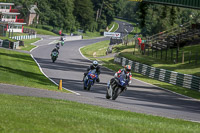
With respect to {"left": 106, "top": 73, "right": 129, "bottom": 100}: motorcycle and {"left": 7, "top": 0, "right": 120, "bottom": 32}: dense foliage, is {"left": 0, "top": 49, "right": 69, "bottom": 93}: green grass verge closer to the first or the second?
{"left": 106, "top": 73, "right": 129, "bottom": 100}: motorcycle

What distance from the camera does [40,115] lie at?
11445mm

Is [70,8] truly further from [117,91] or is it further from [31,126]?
[31,126]

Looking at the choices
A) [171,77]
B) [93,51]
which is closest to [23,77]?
[171,77]

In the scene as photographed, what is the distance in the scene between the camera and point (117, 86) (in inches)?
814

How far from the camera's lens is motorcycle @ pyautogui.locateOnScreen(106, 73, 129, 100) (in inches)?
797

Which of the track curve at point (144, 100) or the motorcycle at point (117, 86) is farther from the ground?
the motorcycle at point (117, 86)

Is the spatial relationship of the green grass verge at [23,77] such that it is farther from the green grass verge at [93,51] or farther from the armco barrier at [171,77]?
the green grass verge at [93,51]

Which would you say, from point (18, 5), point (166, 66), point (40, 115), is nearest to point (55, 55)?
point (166, 66)

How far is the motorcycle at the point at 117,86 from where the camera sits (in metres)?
20.2

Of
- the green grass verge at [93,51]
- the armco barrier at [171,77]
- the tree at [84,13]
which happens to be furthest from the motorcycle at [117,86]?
the tree at [84,13]

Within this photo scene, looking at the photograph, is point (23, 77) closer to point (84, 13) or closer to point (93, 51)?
point (93, 51)

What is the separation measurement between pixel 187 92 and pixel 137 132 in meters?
22.5

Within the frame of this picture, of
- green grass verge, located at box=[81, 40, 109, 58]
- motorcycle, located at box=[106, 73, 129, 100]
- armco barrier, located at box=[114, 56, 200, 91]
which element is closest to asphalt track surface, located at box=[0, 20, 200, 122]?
motorcycle, located at box=[106, 73, 129, 100]

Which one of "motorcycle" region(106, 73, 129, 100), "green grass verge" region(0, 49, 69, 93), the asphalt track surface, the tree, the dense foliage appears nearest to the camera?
the asphalt track surface
